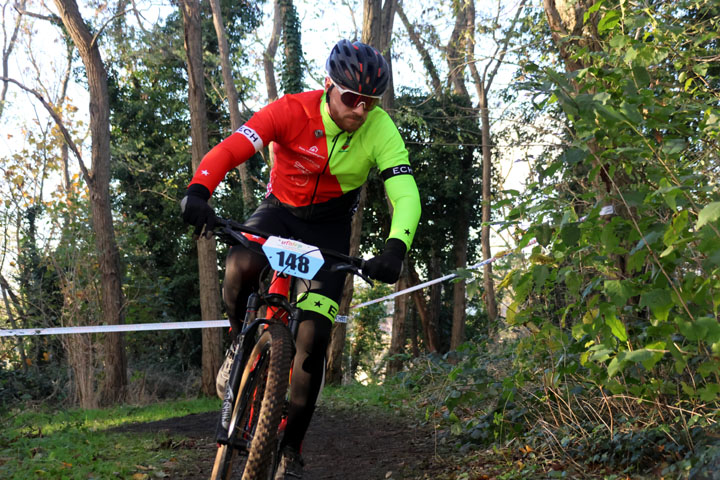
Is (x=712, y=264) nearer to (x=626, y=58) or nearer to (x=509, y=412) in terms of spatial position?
(x=626, y=58)

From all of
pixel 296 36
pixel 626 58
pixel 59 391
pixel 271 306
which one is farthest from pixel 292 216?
pixel 296 36

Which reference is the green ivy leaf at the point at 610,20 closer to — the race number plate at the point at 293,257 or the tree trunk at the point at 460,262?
the race number plate at the point at 293,257

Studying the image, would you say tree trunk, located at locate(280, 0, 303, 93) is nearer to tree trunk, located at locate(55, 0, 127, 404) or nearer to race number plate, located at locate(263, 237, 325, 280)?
tree trunk, located at locate(55, 0, 127, 404)

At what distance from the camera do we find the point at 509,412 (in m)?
5.12

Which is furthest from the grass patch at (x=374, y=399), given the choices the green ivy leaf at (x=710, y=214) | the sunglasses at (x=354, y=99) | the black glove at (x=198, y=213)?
the green ivy leaf at (x=710, y=214)

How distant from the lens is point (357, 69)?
379 centimetres

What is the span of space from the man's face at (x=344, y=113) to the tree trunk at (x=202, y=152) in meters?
9.52

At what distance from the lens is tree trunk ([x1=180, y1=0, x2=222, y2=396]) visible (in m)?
13.3

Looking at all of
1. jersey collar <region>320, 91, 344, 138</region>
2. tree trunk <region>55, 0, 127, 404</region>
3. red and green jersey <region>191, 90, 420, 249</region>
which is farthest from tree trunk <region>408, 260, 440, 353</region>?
jersey collar <region>320, 91, 344, 138</region>

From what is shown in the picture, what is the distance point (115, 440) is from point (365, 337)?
2939 cm

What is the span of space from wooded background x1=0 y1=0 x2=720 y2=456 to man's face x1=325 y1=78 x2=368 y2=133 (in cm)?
90

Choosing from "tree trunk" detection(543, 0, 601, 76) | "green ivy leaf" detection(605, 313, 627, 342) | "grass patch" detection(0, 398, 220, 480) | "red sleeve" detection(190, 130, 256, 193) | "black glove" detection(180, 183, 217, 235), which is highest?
"tree trunk" detection(543, 0, 601, 76)

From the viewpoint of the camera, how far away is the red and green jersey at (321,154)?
4.05m

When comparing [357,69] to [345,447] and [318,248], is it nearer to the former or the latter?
[318,248]
